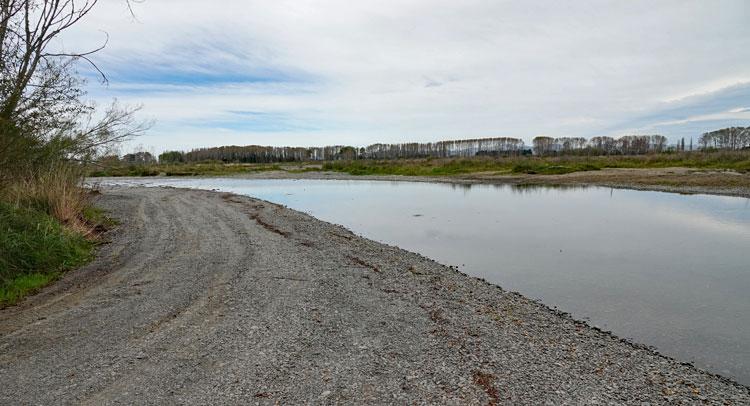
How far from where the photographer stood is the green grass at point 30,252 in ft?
25.0

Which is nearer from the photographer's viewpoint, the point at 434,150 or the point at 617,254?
the point at 617,254

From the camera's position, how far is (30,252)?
8531 millimetres

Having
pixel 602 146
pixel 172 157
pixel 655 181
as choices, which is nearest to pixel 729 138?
pixel 602 146

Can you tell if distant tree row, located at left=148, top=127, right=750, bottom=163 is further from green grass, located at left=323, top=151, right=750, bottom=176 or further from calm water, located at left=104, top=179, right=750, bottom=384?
calm water, located at left=104, top=179, right=750, bottom=384

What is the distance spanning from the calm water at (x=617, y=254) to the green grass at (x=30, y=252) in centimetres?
857

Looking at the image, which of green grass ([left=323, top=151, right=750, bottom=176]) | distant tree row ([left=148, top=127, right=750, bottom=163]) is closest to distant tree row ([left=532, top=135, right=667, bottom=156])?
distant tree row ([left=148, top=127, right=750, bottom=163])

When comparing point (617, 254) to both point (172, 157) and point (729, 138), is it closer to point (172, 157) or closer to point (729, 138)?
point (729, 138)

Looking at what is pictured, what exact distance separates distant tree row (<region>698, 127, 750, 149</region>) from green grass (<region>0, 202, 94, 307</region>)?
9947 cm

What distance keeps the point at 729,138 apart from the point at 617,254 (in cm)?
9728

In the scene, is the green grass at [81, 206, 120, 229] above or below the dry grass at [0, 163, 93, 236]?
below

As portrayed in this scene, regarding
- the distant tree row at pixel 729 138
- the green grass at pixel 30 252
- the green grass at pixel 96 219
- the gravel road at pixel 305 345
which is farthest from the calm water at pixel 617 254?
the distant tree row at pixel 729 138

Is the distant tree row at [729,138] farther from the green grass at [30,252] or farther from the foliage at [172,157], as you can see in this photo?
the foliage at [172,157]

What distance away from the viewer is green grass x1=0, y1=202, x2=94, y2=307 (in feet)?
25.0

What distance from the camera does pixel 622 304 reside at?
891 cm
